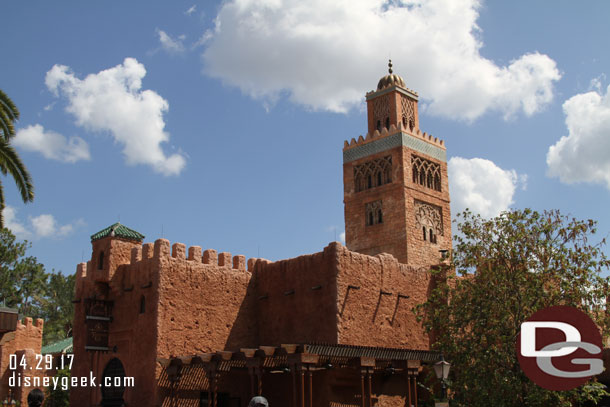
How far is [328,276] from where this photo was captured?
2219cm

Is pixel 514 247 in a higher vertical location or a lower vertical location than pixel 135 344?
higher

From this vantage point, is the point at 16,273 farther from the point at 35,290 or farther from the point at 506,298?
the point at 506,298

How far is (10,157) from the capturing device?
1769cm

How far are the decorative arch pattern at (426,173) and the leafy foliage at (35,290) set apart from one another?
2012 cm

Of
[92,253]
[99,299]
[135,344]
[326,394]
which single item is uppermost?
[92,253]

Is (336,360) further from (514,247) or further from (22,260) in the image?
(22,260)

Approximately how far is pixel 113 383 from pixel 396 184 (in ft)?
58.2

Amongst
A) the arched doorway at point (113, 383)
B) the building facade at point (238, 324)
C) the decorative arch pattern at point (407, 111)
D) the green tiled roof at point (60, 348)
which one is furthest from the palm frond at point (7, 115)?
the decorative arch pattern at point (407, 111)

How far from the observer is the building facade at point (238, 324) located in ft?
68.8

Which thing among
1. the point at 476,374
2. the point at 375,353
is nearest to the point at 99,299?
the point at 375,353

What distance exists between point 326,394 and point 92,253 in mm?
9409

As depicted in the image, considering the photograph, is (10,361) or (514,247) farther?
(10,361)

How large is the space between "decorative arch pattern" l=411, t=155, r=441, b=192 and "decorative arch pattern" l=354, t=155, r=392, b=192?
1266 millimetres

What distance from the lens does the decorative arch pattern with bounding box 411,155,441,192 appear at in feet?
120
